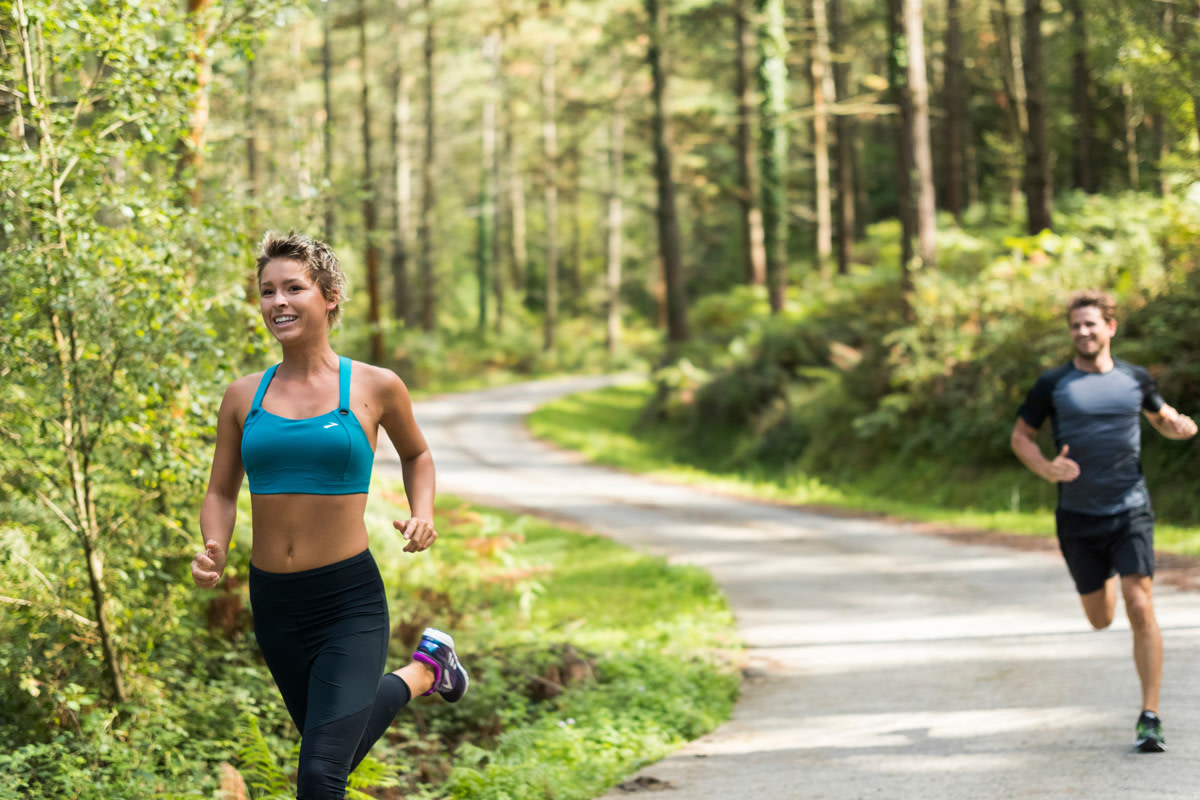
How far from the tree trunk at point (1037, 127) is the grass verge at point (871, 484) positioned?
636 centimetres

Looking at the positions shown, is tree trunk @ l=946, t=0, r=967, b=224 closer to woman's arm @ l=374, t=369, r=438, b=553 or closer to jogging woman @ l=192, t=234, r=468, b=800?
woman's arm @ l=374, t=369, r=438, b=553

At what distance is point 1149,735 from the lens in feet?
17.2

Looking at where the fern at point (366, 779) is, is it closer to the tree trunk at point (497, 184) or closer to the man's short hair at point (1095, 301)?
the man's short hair at point (1095, 301)

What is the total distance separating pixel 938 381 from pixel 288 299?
A: 15727mm

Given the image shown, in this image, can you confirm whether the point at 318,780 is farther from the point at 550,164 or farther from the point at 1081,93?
the point at 550,164

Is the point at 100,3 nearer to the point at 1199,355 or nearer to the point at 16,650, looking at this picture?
the point at 16,650

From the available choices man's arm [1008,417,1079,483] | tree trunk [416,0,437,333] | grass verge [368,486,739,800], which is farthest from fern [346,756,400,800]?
tree trunk [416,0,437,333]

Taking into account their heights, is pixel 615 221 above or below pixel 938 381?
above

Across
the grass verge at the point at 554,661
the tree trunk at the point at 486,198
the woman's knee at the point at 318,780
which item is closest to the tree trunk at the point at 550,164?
the tree trunk at the point at 486,198

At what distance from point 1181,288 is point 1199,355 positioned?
1.11m

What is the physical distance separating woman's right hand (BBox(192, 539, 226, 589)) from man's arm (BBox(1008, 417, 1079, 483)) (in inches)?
156

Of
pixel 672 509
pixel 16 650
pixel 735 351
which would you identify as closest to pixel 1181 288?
pixel 672 509

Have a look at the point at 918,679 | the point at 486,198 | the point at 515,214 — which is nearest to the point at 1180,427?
the point at 918,679

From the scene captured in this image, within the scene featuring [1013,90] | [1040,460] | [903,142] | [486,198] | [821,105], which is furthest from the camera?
[486,198]
